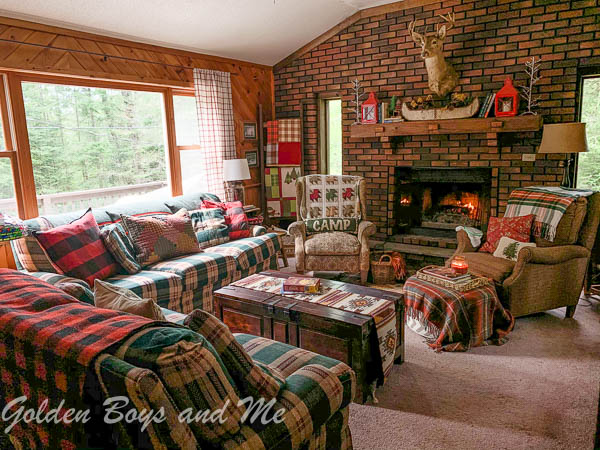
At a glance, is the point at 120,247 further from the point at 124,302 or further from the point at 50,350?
the point at 50,350

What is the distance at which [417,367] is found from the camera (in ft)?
9.17

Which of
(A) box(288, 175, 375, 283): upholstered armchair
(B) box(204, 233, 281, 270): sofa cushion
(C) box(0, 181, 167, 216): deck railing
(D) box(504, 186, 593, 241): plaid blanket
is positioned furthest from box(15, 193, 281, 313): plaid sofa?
(D) box(504, 186, 593, 241): plaid blanket

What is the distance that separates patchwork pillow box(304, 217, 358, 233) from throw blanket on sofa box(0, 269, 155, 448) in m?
3.13

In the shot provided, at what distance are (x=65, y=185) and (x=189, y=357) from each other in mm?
3323

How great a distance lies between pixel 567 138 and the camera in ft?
12.1

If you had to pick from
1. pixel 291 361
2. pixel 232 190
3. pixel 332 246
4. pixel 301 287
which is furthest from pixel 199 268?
pixel 232 190

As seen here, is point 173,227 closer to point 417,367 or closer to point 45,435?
point 417,367

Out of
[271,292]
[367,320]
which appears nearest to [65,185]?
[271,292]

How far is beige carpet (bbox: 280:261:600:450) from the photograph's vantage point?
2.12m

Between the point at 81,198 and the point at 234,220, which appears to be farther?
the point at 234,220

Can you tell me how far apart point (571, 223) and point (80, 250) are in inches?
145

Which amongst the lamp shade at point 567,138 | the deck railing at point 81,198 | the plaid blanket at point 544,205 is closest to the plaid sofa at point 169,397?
the deck railing at point 81,198

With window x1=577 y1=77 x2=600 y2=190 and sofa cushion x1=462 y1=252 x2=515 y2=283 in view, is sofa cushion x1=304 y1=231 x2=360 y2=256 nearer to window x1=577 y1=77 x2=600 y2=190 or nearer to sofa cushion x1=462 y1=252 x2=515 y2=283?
sofa cushion x1=462 y1=252 x2=515 y2=283

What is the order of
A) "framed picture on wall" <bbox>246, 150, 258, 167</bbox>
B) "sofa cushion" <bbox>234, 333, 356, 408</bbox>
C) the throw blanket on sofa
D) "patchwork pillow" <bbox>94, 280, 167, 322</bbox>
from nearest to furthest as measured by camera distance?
the throw blanket on sofa, "patchwork pillow" <bbox>94, 280, 167, 322</bbox>, "sofa cushion" <bbox>234, 333, 356, 408</bbox>, "framed picture on wall" <bbox>246, 150, 258, 167</bbox>
